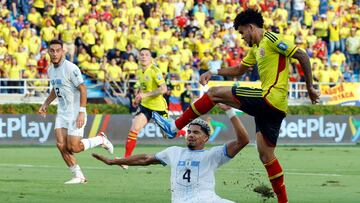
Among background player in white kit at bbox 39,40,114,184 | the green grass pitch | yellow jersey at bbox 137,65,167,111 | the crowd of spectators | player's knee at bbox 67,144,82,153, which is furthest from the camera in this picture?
the crowd of spectators

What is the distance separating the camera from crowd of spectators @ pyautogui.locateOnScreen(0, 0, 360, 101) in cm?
3716

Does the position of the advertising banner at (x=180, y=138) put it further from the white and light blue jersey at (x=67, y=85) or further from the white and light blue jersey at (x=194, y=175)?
the white and light blue jersey at (x=194, y=175)

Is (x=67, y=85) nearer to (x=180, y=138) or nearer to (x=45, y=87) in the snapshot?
(x=180, y=138)

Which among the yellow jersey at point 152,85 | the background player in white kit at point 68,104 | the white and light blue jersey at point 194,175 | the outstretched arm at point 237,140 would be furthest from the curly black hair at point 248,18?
the yellow jersey at point 152,85

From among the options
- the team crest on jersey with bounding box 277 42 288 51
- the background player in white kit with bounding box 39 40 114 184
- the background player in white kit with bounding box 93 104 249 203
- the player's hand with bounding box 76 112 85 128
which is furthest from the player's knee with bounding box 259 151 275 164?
the background player in white kit with bounding box 39 40 114 184

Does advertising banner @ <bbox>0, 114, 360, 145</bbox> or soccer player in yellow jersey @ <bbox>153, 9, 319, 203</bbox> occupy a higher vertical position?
soccer player in yellow jersey @ <bbox>153, 9, 319, 203</bbox>

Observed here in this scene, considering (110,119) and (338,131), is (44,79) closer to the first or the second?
(110,119)

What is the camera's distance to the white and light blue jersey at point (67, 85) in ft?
60.9

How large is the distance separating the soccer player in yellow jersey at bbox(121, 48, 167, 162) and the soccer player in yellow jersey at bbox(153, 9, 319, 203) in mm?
8184

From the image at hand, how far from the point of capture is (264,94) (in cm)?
1436

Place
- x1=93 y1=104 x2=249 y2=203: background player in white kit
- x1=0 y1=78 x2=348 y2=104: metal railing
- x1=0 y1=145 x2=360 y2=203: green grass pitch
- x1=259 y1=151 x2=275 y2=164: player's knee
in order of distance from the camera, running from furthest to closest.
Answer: x1=0 y1=78 x2=348 y2=104: metal railing
x1=0 y1=145 x2=360 y2=203: green grass pitch
x1=259 y1=151 x2=275 y2=164: player's knee
x1=93 y1=104 x2=249 y2=203: background player in white kit

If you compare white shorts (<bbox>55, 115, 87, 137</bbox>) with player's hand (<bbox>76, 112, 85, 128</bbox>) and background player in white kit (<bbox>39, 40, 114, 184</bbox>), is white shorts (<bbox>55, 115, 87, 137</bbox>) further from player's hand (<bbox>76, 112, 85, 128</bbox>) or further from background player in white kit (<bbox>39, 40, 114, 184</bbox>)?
player's hand (<bbox>76, 112, 85, 128</bbox>)

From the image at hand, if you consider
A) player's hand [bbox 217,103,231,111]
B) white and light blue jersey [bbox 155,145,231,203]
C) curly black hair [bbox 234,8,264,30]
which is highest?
curly black hair [bbox 234,8,264,30]

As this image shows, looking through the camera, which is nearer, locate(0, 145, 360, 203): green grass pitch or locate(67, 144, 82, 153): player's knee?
locate(0, 145, 360, 203): green grass pitch
